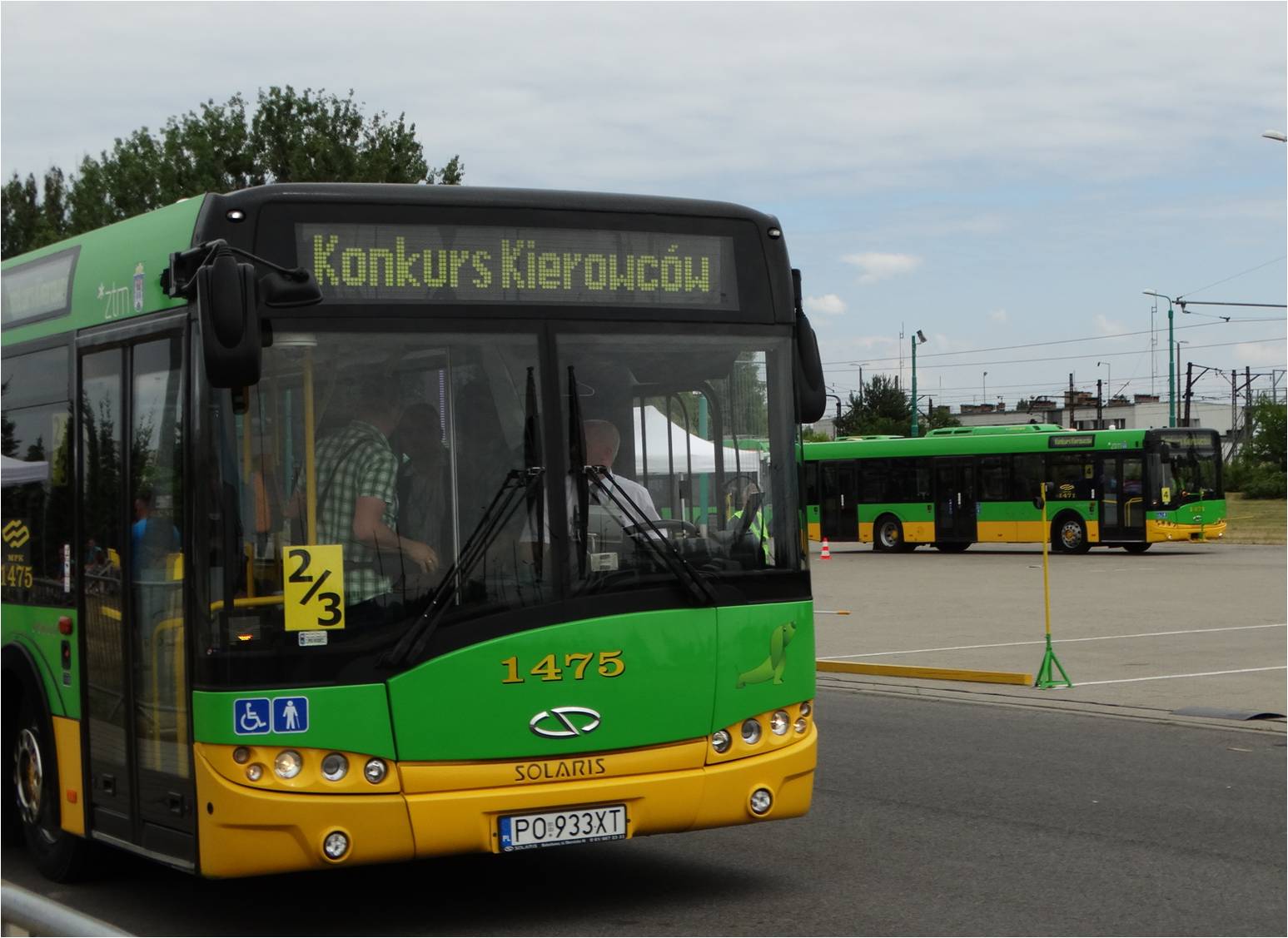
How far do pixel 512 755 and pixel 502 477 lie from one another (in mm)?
1067

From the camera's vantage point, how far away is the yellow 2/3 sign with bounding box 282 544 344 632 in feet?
21.6

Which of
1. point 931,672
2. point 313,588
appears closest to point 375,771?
point 313,588

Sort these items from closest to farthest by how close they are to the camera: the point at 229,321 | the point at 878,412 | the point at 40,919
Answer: the point at 40,919, the point at 229,321, the point at 878,412

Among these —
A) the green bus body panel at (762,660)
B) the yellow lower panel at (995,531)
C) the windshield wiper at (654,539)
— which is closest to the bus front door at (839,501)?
the yellow lower panel at (995,531)

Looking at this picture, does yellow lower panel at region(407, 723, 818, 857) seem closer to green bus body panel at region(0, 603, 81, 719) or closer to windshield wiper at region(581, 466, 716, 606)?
windshield wiper at region(581, 466, 716, 606)

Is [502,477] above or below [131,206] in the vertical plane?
below

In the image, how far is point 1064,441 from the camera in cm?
4362

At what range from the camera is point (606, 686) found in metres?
6.97

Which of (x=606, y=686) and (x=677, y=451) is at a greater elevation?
(x=677, y=451)

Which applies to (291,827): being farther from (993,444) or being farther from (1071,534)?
(993,444)

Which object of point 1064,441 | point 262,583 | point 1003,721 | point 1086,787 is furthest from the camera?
point 1064,441

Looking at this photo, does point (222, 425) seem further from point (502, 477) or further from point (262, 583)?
point (502, 477)

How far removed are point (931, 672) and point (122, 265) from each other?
10852 millimetres

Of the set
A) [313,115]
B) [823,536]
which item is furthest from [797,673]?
[823,536]
